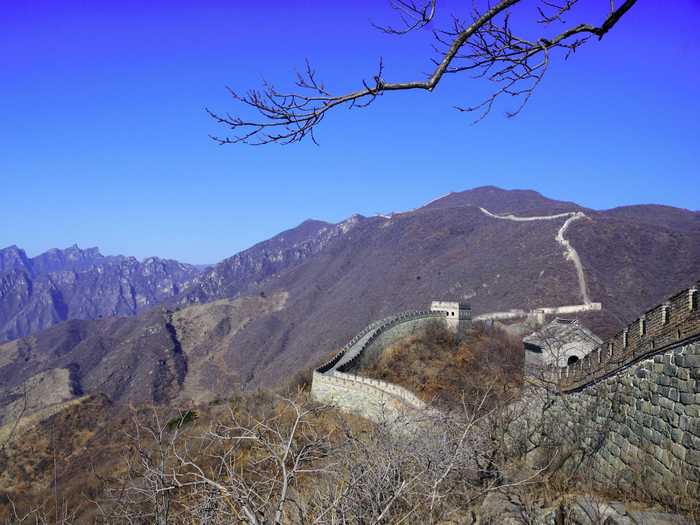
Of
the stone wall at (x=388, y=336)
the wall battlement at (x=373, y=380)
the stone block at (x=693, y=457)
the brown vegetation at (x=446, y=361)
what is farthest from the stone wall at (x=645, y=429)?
the stone wall at (x=388, y=336)

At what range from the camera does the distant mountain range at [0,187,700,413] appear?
53.6 meters

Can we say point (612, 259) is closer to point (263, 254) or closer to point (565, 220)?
point (565, 220)

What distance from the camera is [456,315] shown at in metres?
36.1

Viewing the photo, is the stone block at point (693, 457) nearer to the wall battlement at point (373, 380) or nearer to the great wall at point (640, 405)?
the great wall at point (640, 405)

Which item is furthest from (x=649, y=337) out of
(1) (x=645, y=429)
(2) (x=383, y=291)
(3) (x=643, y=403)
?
(2) (x=383, y=291)

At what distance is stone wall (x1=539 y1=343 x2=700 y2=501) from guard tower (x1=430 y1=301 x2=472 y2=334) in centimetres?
2611

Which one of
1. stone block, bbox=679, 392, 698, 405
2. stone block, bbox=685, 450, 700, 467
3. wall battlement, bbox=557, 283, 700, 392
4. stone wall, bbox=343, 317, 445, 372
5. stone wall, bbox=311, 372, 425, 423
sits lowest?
stone wall, bbox=311, 372, 425, 423

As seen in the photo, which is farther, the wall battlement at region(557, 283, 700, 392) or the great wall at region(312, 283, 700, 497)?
the wall battlement at region(557, 283, 700, 392)

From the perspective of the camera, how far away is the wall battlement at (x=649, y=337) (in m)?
6.62

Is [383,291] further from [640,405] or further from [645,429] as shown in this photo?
[645,429]

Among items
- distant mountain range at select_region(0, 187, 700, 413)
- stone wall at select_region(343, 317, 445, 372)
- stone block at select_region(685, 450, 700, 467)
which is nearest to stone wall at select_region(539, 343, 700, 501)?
stone block at select_region(685, 450, 700, 467)

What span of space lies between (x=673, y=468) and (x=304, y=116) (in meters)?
5.45

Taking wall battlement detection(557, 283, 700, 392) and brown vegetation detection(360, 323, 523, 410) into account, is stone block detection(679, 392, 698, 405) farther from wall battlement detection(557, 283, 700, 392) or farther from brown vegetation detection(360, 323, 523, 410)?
brown vegetation detection(360, 323, 523, 410)

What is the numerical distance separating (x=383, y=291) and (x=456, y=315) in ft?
139
